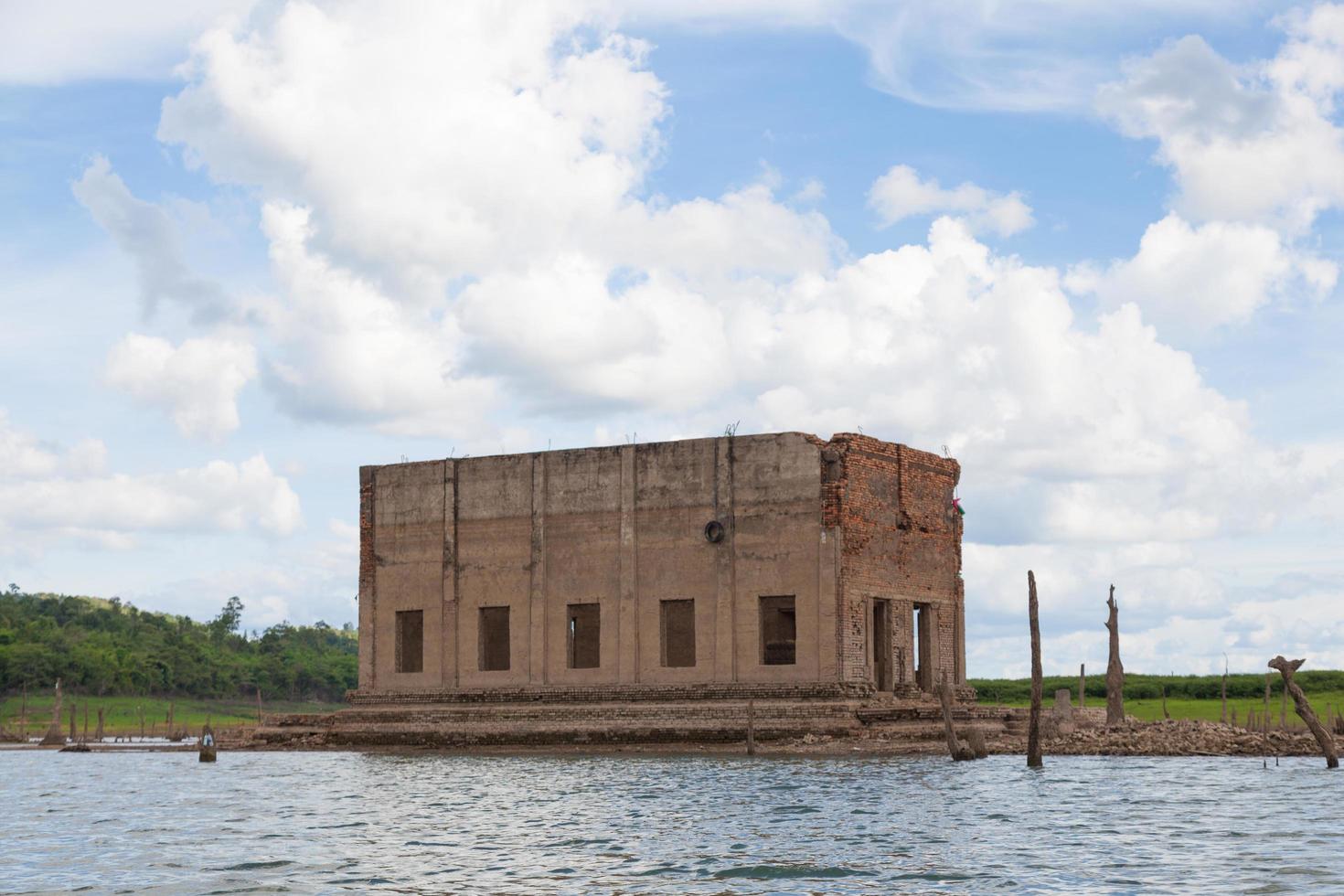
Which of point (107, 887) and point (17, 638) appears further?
point (17, 638)

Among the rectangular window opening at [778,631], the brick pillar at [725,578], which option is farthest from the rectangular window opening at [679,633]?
the rectangular window opening at [778,631]

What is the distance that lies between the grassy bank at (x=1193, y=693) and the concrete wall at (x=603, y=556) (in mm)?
26474

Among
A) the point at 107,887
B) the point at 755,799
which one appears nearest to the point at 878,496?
the point at 755,799

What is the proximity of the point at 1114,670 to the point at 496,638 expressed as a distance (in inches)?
680

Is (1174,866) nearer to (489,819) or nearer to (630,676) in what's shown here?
(489,819)

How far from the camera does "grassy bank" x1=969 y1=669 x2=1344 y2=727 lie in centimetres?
6512

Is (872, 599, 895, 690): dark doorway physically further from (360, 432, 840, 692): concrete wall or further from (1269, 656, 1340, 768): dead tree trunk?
(1269, 656, 1340, 768): dead tree trunk

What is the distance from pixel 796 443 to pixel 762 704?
6.62 meters

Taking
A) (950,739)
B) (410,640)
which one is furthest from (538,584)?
(950,739)

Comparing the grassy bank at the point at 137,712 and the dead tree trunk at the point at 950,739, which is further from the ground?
the dead tree trunk at the point at 950,739

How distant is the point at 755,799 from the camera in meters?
28.3

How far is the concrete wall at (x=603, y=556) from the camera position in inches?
1614

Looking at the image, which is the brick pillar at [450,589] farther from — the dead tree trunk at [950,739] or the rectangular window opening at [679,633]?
the dead tree trunk at [950,739]

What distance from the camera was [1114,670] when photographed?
43219 mm
